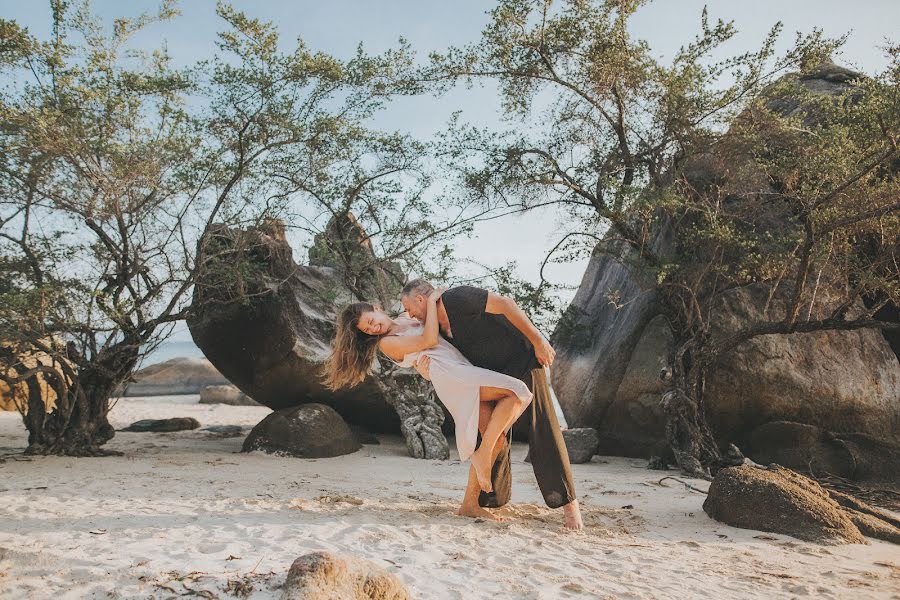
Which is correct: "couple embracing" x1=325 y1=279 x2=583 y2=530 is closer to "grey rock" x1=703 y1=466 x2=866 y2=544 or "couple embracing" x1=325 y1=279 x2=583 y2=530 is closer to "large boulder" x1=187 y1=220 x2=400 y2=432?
"grey rock" x1=703 y1=466 x2=866 y2=544

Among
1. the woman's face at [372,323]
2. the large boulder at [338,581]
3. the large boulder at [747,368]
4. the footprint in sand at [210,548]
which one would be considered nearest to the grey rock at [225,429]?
the large boulder at [747,368]

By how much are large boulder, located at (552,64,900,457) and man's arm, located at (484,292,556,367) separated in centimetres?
389

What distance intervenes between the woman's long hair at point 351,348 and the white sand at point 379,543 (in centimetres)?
98

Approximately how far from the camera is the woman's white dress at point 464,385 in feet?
16.3

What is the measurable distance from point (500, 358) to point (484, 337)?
0.62 ft

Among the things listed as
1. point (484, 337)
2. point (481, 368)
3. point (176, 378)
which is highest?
point (176, 378)

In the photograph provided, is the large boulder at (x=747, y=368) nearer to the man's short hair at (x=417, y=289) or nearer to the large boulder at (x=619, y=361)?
the large boulder at (x=619, y=361)

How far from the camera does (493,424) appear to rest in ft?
16.4

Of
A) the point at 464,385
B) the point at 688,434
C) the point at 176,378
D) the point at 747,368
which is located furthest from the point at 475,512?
the point at 176,378

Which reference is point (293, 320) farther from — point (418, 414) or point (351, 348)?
point (351, 348)

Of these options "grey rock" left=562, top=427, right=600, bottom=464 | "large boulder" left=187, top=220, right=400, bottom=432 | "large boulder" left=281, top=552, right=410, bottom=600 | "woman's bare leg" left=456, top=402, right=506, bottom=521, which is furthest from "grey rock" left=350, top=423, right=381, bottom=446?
"large boulder" left=281, top=552, right=410, bottom=600

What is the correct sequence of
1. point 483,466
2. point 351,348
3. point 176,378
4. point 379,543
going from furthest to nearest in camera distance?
point 176,378
point 351,348
point 483,466
point 379,543

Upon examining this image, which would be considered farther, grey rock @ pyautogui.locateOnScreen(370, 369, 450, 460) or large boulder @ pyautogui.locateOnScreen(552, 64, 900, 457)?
grey rock @ pyautogui.locateOnScreen(370, 369, 450, 460)

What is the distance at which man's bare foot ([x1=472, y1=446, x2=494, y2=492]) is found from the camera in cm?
507
